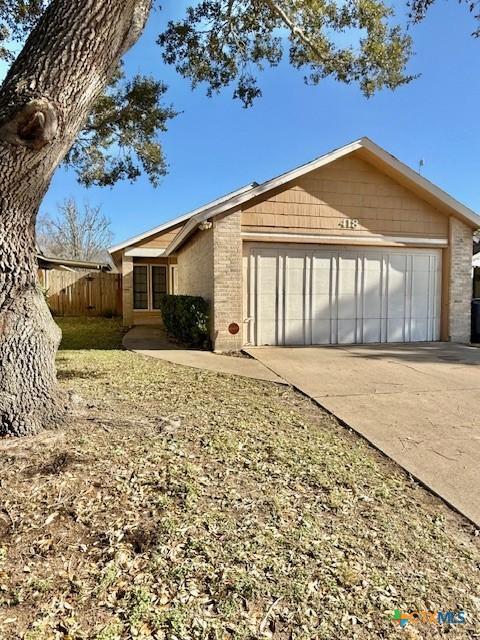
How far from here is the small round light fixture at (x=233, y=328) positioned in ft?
30.2

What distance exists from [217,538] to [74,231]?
37299 millimetres

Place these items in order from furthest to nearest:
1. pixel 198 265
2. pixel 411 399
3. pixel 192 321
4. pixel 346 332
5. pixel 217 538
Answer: pixel 198 265, pixel 346 332, pixel 192 321, pixel 411 399, pixel 217 538

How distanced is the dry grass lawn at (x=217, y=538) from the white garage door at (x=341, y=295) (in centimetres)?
584

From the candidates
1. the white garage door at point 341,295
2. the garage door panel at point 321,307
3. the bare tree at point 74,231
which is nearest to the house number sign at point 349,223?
the white garage door at point 341,295

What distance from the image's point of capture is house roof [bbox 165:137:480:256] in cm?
887

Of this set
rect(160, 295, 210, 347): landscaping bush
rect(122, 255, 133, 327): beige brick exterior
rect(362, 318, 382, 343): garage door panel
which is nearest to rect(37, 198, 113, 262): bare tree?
rect(122, 255, 133, 327): beige brick exterior

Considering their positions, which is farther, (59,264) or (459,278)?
(459,278)

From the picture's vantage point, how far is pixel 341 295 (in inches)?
394

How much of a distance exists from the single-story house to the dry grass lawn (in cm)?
576

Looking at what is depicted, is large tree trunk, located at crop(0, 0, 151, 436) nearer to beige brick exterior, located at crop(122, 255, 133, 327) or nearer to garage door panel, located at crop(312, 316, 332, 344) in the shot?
garage door panel, located at crop(312, 316, 332, 344)

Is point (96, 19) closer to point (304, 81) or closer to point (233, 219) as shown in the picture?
point (233, 219)

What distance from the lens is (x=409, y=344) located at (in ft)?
33.6

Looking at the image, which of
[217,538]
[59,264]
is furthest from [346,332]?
[217,538]

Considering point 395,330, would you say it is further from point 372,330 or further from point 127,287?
point 127,287
